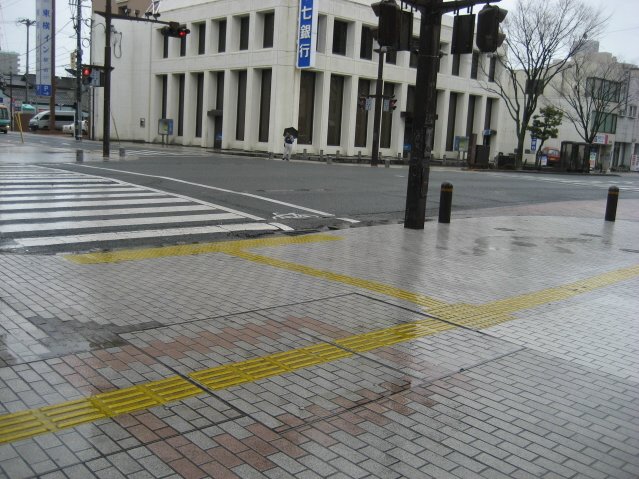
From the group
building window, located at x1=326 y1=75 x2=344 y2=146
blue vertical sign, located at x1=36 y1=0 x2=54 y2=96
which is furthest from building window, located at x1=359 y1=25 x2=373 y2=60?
blue vertical sign, located at x1=36 y1=0 x2=54 y2=96

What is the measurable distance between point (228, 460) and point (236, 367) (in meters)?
1.44

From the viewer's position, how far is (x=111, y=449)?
3.65m

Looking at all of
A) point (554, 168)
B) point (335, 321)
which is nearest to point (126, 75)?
point (554, 168)

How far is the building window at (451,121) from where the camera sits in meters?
56.6

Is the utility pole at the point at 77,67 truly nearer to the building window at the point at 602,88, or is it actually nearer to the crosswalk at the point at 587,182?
the crosswalk at the point at 587,182

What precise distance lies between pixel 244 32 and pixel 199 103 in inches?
295

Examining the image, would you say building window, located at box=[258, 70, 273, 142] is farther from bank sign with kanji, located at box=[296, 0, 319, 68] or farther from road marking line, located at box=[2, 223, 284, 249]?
road marking line, located at box=[2, 223, 284, 249]

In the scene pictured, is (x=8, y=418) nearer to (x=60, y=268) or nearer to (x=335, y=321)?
(x=335, y=321)

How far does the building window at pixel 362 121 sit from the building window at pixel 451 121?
10.1m

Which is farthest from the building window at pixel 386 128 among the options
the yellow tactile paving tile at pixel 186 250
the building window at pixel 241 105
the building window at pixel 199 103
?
the yellow tactile paving tile at pixel 186 250

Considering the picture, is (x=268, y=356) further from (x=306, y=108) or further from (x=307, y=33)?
(x=306, y=108)

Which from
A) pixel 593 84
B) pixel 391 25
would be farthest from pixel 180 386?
pixel 593 84

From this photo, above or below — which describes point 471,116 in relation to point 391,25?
above

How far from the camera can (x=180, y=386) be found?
181 inches
